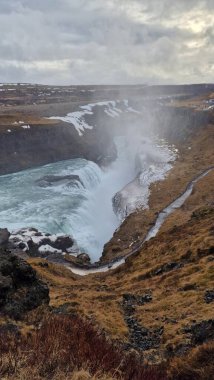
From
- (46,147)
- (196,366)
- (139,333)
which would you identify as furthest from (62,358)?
(46,147)

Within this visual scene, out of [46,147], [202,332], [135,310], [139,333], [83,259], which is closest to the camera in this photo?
[202,332]

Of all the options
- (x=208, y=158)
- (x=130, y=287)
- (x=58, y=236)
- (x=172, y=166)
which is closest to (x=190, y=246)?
(x=130, y=287)

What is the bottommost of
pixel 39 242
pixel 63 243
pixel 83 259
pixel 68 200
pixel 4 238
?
pixel 83 259

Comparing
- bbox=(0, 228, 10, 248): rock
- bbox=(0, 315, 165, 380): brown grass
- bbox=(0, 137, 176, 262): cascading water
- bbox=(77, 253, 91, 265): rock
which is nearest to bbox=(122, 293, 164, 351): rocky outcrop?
bbox=(0, 315, 165, 380): brown grass

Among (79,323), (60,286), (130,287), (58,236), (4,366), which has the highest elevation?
(58,236)

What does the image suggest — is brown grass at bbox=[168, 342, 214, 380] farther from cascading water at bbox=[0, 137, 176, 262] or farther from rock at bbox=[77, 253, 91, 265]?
cascading water at bbox=[0, 137, 176, 262]

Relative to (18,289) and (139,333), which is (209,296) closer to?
(139,333)

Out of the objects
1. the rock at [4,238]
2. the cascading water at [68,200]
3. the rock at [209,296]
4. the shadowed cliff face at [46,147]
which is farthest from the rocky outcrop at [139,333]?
the shadowed cliff face at [46,147]

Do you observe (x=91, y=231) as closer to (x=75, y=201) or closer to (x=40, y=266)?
(x=75, y=201)

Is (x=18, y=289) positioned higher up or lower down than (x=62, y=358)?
higher up
